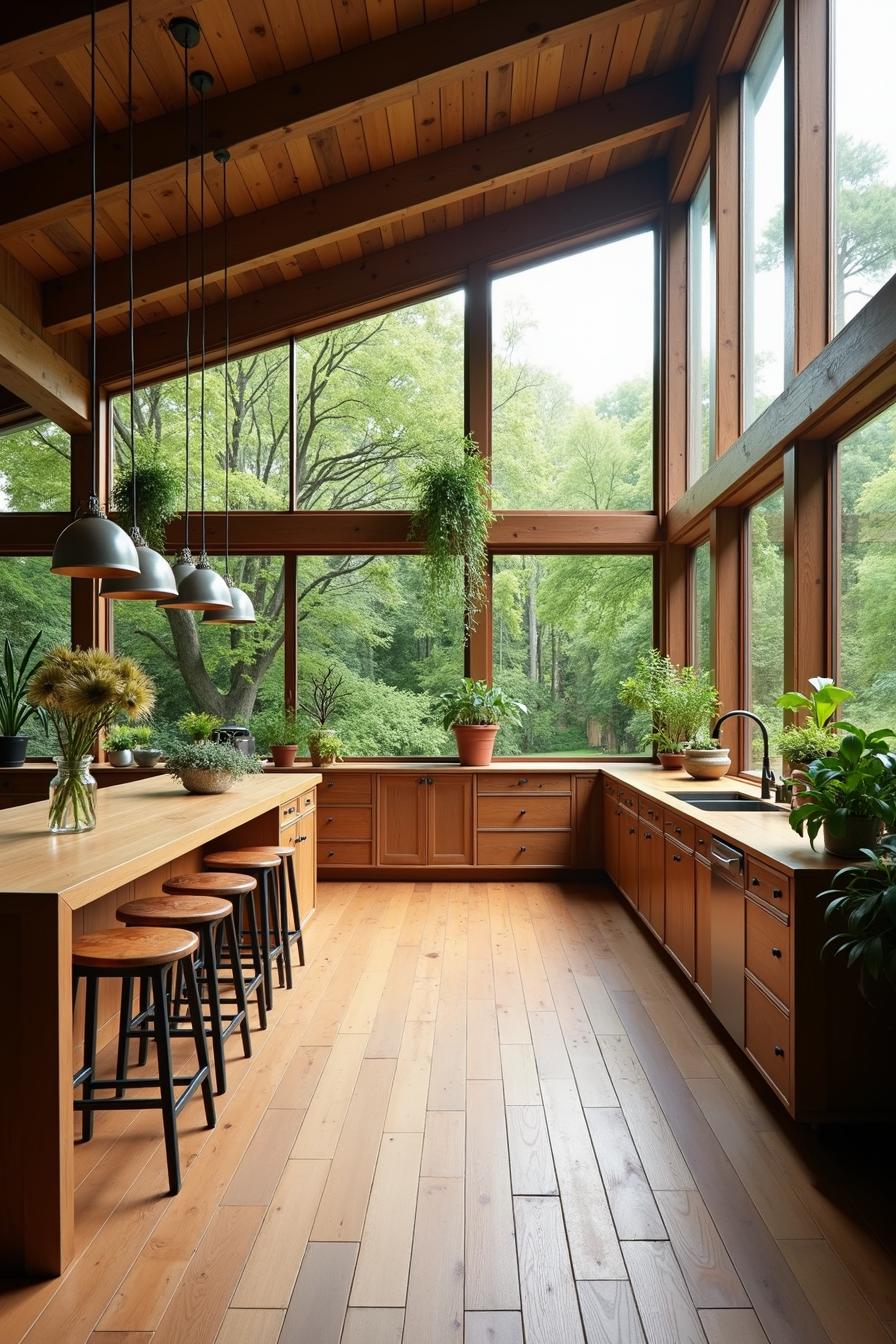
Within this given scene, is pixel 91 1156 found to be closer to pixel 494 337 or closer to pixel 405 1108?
pixel 405 1108

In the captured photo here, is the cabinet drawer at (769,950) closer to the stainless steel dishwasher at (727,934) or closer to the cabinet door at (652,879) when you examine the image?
the stainless steel dishwasher at (727,934)

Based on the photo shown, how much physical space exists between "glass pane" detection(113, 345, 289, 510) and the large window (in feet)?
11.7

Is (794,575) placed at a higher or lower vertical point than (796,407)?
lower

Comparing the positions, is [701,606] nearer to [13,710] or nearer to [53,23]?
[53,23]

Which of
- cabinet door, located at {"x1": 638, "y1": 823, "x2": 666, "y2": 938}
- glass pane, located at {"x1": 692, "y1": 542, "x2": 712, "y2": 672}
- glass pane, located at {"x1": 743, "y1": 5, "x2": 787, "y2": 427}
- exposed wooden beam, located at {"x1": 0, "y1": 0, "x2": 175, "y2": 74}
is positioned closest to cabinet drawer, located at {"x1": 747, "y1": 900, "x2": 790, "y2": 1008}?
cabinet door, located at {"x1": 638, "y1": 823, "x2": 666, "y2": 938}

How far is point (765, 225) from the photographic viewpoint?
4629 mm

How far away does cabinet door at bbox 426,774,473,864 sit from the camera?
604 cm

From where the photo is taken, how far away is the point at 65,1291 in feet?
6.09

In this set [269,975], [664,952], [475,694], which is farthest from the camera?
[475,694]

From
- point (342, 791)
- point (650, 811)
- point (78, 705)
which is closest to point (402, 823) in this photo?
point (342, 791)

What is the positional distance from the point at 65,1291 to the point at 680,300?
6689mm

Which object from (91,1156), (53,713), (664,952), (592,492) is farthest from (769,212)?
(91,1156)

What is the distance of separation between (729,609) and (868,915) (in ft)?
10.5

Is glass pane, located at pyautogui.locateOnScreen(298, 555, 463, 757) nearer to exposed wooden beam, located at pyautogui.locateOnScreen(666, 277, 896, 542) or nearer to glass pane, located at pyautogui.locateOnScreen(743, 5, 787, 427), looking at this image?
exposed wooden beam, located at pyautogui.locateOnScreen(666, 277, 896, 542)
